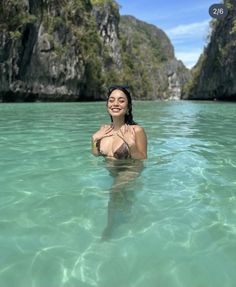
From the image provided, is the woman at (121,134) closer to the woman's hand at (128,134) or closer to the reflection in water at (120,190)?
the woman's hand at (128,134)

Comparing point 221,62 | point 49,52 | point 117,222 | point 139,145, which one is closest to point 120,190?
point 139,145

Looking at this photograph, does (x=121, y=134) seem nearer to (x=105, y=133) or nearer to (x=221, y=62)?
(x=105, y=133)

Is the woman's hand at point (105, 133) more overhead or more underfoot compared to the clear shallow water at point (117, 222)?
more overhead

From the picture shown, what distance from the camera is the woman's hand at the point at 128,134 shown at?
17.7 feet

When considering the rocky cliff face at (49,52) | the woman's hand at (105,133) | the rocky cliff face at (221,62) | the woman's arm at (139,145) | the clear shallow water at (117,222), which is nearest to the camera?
the clear shallow water at (117,222)

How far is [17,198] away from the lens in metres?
4.82

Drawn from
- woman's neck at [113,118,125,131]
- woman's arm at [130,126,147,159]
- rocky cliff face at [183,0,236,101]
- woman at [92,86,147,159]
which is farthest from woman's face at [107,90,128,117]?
rocky cliff face at [183,0,236,101]

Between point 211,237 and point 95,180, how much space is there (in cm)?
217

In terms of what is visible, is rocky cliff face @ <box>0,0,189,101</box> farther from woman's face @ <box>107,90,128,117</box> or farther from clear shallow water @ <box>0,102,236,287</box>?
woman's face @ <box>107,90,128,117</box>

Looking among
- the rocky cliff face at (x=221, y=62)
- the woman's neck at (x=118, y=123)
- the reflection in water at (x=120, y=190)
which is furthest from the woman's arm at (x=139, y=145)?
the rocky cliff face at (x=221, y=62)

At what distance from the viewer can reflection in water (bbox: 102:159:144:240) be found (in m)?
3.99

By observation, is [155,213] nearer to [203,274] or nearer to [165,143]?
[203,274]

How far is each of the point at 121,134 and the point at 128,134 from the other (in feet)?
0.37

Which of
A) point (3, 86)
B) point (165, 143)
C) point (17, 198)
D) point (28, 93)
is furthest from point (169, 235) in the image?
point (28, 93)
